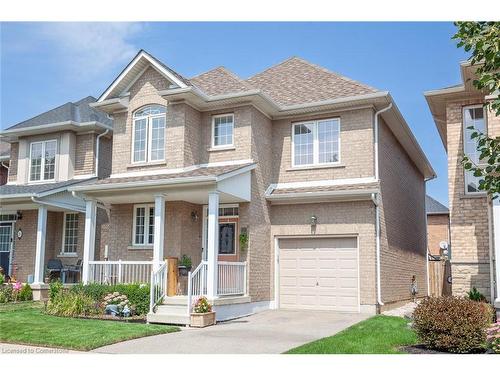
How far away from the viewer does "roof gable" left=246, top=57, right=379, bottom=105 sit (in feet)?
54.5

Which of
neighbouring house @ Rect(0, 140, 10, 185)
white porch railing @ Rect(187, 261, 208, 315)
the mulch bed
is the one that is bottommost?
the mulch bed

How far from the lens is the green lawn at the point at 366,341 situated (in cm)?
917

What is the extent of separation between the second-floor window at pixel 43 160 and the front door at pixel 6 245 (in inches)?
83.7

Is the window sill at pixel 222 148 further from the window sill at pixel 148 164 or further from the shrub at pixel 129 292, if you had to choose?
the shrub at pixel 129 292

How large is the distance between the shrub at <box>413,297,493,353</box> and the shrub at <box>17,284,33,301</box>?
13.2 metres

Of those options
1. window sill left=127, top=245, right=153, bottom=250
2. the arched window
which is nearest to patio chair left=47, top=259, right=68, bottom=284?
window sill left=127, top=245, right=153, bottom=250

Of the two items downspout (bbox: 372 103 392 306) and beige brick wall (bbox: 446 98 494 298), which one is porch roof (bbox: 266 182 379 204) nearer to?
downspout (bbox: 372 103 392 306)

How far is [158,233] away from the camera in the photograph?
47.9ft

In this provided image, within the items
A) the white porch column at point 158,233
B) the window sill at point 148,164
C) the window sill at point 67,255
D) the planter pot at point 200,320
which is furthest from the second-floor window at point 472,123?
the window sill at point 67,255

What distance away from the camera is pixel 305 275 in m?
16.3

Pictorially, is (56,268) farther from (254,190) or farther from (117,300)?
(254,190)

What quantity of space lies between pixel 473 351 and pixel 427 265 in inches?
542
